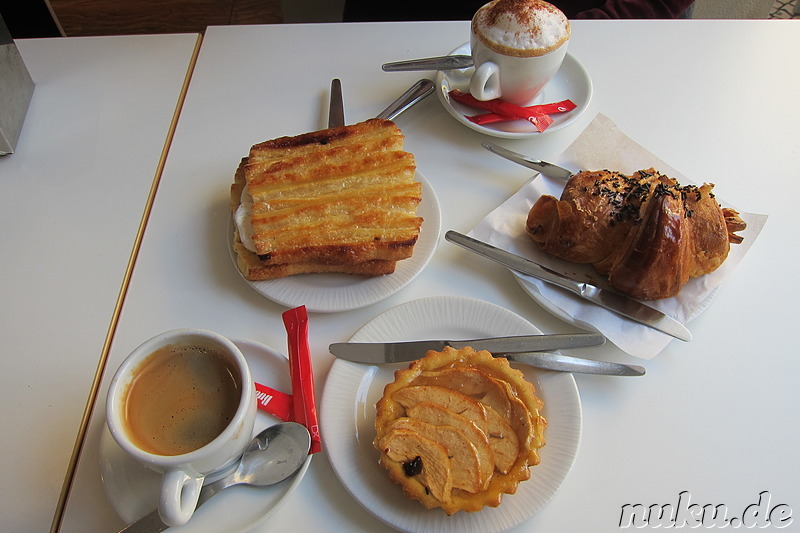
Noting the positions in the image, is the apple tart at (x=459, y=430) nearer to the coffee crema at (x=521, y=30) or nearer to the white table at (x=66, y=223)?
the white table at (x=66, y=223)

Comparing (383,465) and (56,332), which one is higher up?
(383,465)

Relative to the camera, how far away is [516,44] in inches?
46.4

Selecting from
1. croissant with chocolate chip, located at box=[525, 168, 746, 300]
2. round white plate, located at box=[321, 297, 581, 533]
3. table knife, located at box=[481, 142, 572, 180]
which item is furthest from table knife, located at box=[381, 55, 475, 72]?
round white plate, located at box=[321, 297, 581, 533]

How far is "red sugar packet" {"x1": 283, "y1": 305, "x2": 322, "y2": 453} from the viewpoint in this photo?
0.84 meters

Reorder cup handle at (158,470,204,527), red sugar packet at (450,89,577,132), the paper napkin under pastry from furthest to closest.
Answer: red sugar packet at (450,89,577,132) < the paper napkin under pastry < cup handle at (158,470,204,527)

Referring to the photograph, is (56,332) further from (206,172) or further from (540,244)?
(540,244)

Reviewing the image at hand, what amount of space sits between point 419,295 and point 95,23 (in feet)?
8.44

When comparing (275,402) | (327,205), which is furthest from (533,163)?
(275,402)

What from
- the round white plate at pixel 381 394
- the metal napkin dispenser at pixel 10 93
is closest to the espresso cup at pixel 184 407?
the round white plate at pixel 381 394

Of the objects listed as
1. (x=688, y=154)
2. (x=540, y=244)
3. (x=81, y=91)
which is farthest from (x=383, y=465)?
(x=81, y=91)

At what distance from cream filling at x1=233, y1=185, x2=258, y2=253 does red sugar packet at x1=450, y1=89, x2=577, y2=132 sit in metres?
0.52

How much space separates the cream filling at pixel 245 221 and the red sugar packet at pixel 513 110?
52cm

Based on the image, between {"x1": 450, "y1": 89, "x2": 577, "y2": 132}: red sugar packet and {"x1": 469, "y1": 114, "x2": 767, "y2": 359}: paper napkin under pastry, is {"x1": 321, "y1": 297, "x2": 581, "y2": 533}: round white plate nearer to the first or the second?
{"x1": 469, "y1": 114, "x2": 767, "y2": 359}: paper napkin under pastry

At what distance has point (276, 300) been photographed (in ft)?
3.23
